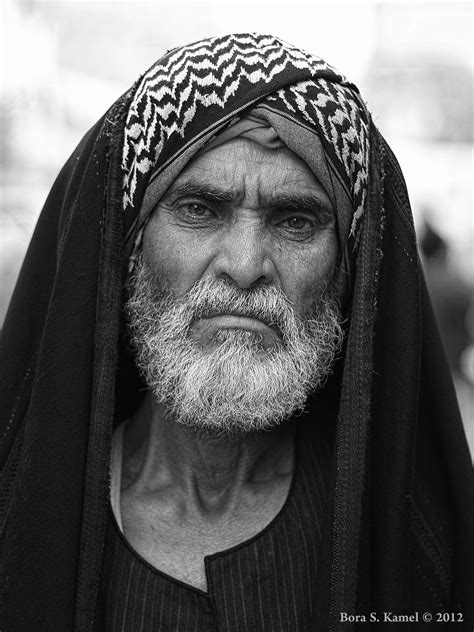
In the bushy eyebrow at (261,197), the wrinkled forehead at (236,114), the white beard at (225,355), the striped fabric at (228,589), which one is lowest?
the striped fabric at (228,589)

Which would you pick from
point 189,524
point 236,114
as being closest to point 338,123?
point 236,114

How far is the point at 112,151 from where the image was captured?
2.40m

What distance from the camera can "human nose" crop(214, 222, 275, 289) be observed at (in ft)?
7.55

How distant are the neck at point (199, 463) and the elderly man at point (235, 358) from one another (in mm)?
21

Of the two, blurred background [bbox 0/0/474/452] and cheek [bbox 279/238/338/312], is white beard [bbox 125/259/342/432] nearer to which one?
cheek [bbox 279/238/338/312]

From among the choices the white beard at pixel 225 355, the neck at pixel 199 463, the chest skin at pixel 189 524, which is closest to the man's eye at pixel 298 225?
the white beard at pixel 225 355

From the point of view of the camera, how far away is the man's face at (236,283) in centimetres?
235

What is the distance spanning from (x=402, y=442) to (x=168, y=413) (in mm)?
804

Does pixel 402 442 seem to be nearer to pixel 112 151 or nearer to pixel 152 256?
pixel 152 256

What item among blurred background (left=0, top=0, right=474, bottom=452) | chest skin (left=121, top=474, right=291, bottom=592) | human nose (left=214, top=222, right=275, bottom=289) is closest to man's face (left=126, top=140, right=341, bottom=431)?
human nose (left=214, top=222, right=275, bottom=289)

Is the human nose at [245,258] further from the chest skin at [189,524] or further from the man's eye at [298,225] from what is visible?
the chest skin at [189,524]

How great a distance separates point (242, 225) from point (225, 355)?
0.41 m

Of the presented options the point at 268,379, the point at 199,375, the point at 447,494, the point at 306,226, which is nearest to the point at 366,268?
the point at 306,226

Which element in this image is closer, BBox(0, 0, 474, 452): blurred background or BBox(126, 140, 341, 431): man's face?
BBox(126, 140, 341, 431): man's face
